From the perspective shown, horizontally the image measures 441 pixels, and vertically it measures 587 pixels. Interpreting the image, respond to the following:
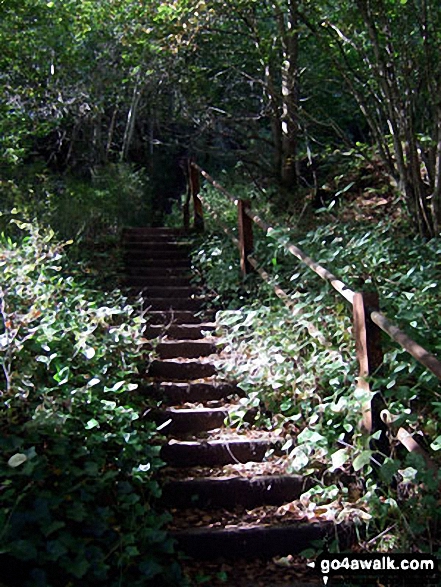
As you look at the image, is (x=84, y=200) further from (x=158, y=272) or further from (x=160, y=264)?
(x=158, y=272)

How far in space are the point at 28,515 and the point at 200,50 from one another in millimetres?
8554

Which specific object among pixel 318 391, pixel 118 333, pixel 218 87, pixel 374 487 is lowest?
pixel 374 487

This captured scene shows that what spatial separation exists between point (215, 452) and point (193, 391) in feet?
2.36

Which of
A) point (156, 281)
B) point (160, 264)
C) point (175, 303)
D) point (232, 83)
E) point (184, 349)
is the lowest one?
point (184, 349)

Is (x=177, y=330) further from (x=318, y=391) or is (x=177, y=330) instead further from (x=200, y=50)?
(x=200, y=50)

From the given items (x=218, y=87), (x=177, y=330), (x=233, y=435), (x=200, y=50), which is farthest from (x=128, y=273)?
(x=218, y=87)

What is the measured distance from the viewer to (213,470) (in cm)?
365

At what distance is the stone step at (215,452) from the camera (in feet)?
12.1

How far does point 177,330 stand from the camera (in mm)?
5445

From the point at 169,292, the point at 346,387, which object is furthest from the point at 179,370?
the point at 169,292

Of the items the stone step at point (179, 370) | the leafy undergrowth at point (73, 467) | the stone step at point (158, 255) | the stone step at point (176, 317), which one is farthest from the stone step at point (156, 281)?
the leafy undergrowth at point (73, 467)

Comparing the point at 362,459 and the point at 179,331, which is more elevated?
the point at 179,331

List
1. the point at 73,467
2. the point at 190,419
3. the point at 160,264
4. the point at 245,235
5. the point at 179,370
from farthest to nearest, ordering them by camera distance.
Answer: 1. the point at 160,264
2. the point at 245,235
3. the point at 179,370
4. the point at 190,419
5. the point at 73,467

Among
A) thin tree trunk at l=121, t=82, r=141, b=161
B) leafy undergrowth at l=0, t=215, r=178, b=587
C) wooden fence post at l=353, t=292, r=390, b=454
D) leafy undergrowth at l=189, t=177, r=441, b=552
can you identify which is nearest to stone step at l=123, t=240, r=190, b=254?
leafy undergrowth at l=189, t=177, r=441, b=552
